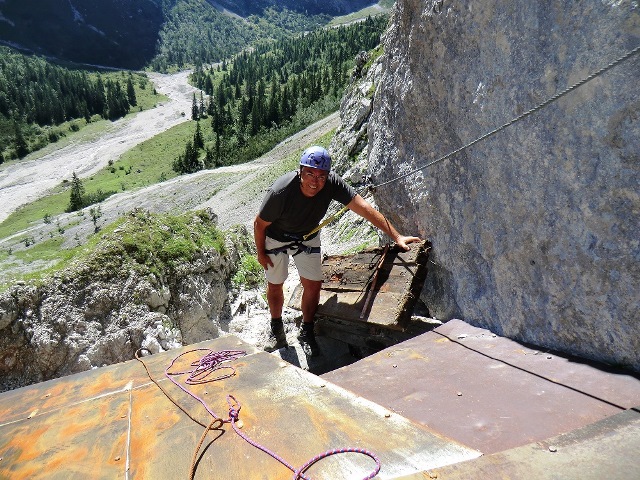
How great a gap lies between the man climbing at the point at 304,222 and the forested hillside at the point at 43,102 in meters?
119

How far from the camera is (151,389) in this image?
3.46 metres

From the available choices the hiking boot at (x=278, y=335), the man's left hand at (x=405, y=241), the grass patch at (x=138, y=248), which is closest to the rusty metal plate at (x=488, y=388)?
the man's left hand at (x=405, y=241)

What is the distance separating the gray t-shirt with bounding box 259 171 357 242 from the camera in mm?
5031

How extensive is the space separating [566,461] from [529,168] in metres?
2.30

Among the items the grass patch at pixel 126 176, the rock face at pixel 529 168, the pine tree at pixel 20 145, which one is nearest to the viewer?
the rock face at pixel 529 168

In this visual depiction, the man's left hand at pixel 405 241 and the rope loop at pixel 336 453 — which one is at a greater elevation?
the man's left hand at pixel 405 241

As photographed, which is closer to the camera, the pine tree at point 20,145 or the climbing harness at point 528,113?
the climbing harness at point 528,113

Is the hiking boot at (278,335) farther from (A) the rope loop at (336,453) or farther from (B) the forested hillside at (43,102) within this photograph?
(B) the forested hillside at (43,102)

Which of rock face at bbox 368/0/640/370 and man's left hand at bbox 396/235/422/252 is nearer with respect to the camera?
rock face at bbox 368/0/640/370

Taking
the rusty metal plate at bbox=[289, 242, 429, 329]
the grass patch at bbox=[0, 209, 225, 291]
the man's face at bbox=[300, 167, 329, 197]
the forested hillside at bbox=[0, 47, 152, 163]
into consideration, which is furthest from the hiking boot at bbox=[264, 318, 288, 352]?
the forested hillside at bbox=[0, 47, 152, 163]

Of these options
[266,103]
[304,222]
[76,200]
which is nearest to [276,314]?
[304,222]

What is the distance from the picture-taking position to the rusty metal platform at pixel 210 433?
233 centimetres

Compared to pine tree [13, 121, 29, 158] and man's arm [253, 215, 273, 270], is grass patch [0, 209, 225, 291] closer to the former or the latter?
man's arm [253, 215, 273, 270]

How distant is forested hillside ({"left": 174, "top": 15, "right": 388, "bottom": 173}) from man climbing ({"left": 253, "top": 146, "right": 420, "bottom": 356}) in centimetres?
6917
